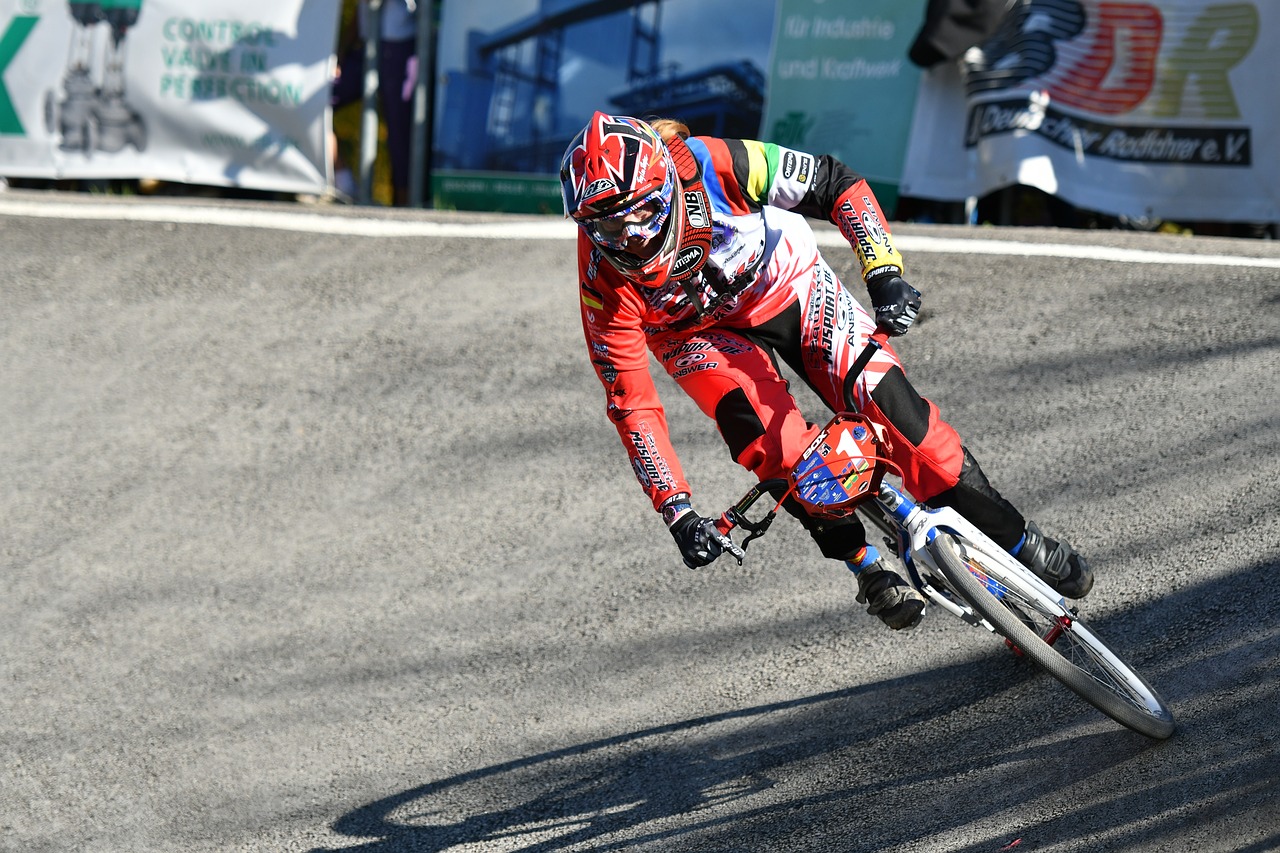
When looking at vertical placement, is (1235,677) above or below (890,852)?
above

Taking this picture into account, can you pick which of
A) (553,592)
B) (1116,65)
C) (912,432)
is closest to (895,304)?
(912,432)

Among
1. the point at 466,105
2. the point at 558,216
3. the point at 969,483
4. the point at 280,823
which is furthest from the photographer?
the point at 466,105

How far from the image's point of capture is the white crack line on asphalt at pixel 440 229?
7.61 metres

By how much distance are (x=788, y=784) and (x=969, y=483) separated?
4.55 feet

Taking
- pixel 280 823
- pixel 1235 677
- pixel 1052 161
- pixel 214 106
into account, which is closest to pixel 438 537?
pixel 280 823

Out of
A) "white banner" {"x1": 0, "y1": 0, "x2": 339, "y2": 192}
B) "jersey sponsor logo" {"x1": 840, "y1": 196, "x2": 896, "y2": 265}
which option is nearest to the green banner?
"white banner" {"x1": 0, "y1": 0, "x2": 339, "y2": 192}

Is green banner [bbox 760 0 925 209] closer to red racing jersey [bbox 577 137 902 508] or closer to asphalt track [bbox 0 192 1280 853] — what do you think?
asphalt track [bbox 0 192 1280 853]

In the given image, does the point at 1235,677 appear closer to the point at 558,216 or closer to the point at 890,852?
the point at 890,852

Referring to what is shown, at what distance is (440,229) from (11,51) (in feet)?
17.2

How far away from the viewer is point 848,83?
30.7ft

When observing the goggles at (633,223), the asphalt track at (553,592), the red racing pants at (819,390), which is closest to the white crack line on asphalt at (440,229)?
the asphalt track at (553,592)

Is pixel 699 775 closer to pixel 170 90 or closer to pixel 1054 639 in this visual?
pixel 1054 639

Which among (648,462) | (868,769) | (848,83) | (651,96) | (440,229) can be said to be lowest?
(868,769)

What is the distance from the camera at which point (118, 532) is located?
6.81 meters
